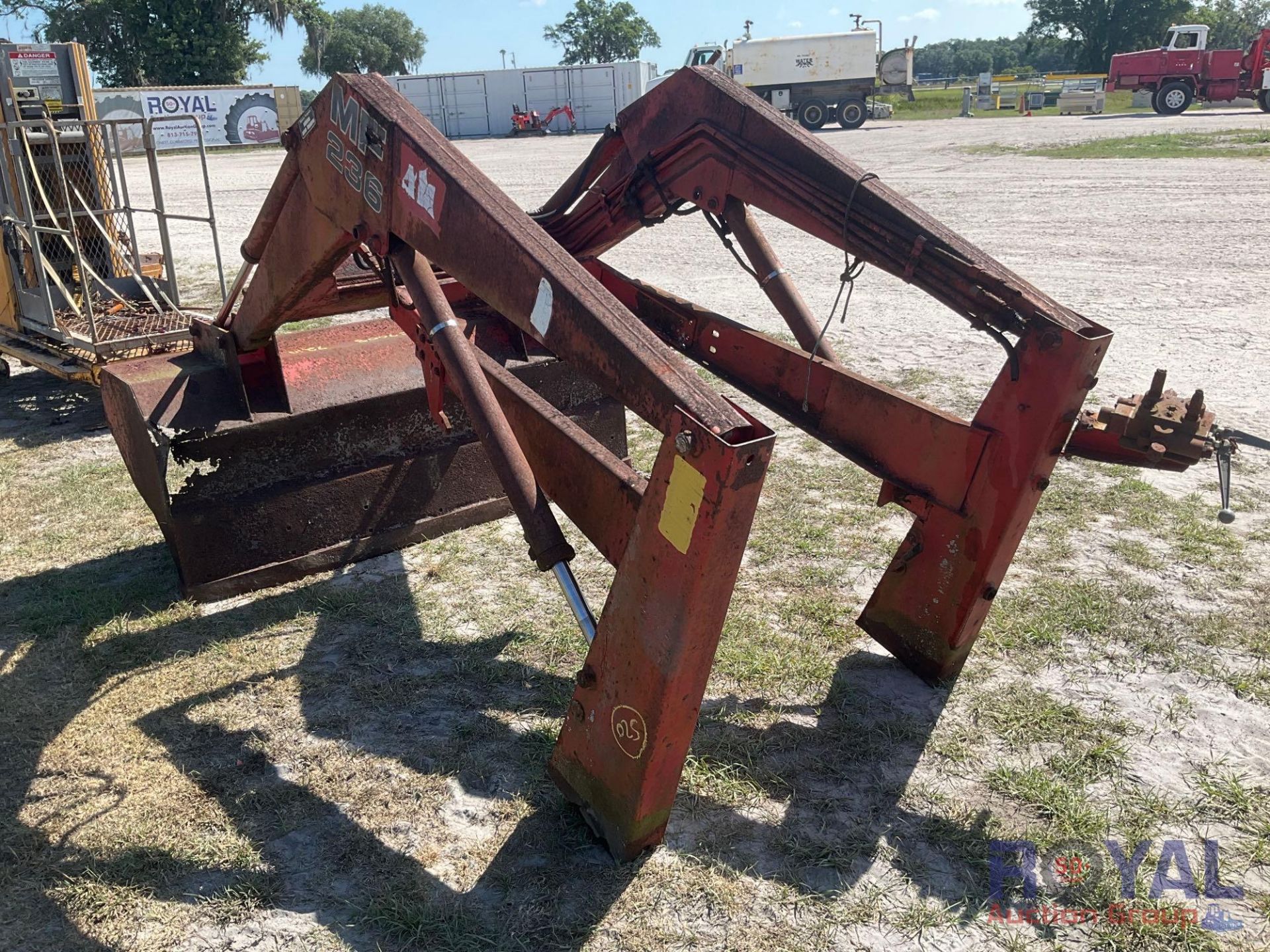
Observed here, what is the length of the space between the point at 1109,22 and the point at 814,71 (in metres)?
35.7

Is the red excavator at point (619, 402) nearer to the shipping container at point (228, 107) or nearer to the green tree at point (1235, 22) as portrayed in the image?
the shipping container at point (228, 107)

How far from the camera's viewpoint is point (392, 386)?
464 centimetres

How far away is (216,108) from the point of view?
Answer: 33750mm

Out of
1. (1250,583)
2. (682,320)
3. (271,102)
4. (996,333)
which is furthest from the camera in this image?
(271,102)

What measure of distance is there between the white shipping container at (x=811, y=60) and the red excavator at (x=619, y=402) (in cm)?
3186

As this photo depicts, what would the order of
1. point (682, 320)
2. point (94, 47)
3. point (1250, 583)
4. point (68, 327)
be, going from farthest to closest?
point (94, 47) → point (68, 327) → point (1250, 583) → point (682, 320)

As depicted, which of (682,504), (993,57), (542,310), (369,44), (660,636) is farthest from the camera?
(993,57)

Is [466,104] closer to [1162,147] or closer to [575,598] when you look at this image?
[1162,147]

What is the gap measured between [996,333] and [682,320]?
123 cm

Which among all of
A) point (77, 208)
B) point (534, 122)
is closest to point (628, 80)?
point (534, 122)

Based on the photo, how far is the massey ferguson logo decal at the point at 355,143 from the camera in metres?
2.96

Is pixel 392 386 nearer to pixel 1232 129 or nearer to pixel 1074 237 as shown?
pixel 1074 237

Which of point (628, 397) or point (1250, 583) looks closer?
point (628, 397)

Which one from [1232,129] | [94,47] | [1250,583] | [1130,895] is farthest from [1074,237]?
[94,47]
